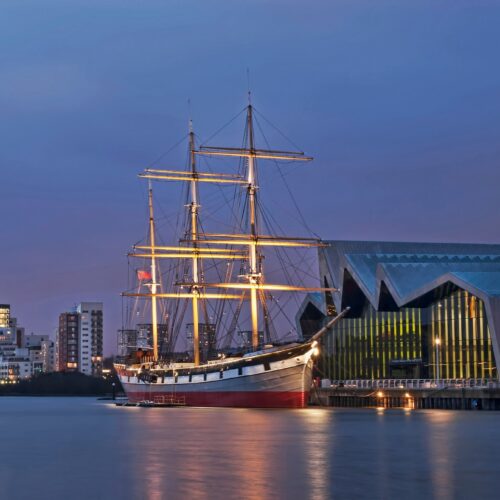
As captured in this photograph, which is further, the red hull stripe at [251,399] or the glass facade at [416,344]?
the glass facade at [416,344]

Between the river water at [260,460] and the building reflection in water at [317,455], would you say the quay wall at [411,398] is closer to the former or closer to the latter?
the river water at [260,460]

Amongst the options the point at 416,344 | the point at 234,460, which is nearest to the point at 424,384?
the point at 416,344

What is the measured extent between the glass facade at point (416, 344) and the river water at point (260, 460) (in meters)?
31.3

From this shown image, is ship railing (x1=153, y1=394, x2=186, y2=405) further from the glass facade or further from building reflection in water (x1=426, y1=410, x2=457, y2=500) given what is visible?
building reflection in water (x1=426, y1=410, x2=457, y2=500)

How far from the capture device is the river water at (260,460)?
3734 cm

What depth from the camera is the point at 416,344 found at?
11844 cm

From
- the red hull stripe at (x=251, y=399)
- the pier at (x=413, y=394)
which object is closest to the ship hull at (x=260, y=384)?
the red hull stripe at (x=251, y=399)

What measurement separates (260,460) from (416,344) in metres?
73.7

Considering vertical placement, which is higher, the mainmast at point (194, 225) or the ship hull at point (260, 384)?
the mainmast at point (194, 225)

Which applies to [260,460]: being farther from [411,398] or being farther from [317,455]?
[411,398]

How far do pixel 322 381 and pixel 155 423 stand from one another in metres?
45.5

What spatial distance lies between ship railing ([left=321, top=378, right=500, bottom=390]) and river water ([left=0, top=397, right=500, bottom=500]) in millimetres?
19427

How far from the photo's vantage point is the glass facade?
10769 cm

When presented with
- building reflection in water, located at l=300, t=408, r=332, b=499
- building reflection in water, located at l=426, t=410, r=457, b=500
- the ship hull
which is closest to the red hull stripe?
the ship hull
